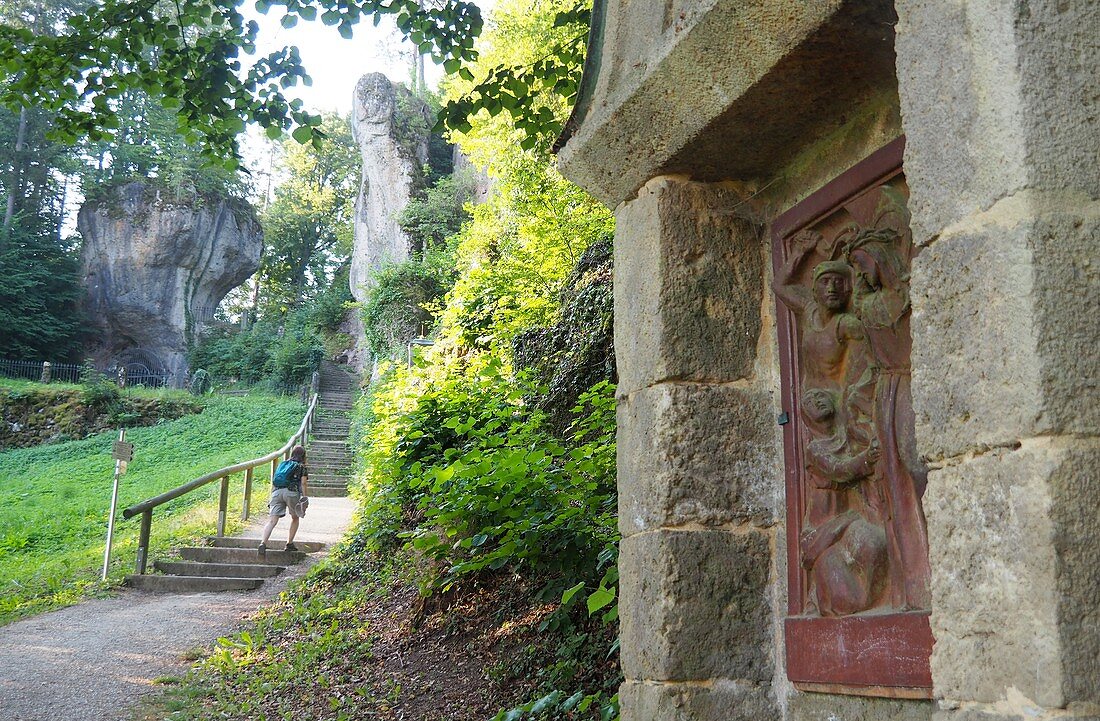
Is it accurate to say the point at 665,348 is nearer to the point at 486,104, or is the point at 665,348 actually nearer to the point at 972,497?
the point at 972,497

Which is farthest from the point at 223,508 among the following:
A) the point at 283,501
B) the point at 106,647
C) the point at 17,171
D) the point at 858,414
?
the point at 17,171

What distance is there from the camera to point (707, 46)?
7.66ft

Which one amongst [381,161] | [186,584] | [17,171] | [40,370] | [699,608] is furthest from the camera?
[17,171]

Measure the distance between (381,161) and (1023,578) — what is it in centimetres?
2514

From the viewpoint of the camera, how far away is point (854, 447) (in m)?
2.34

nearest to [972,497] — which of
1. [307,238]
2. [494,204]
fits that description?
[494,204]

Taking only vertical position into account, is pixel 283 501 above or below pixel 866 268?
below

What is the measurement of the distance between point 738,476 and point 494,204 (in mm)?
10730

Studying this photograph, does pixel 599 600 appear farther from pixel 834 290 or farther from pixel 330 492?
pixel 330 492

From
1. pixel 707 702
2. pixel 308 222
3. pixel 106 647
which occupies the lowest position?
pixel 106 647

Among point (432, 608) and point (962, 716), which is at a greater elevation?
point (962, 716)

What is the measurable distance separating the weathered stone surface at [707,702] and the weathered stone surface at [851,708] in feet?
0.26

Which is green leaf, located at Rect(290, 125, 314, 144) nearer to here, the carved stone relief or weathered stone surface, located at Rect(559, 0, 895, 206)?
weathered stone surface, located at Rect(559, 0, 895, 206)

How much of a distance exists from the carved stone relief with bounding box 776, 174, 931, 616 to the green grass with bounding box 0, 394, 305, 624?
798 centimetres
